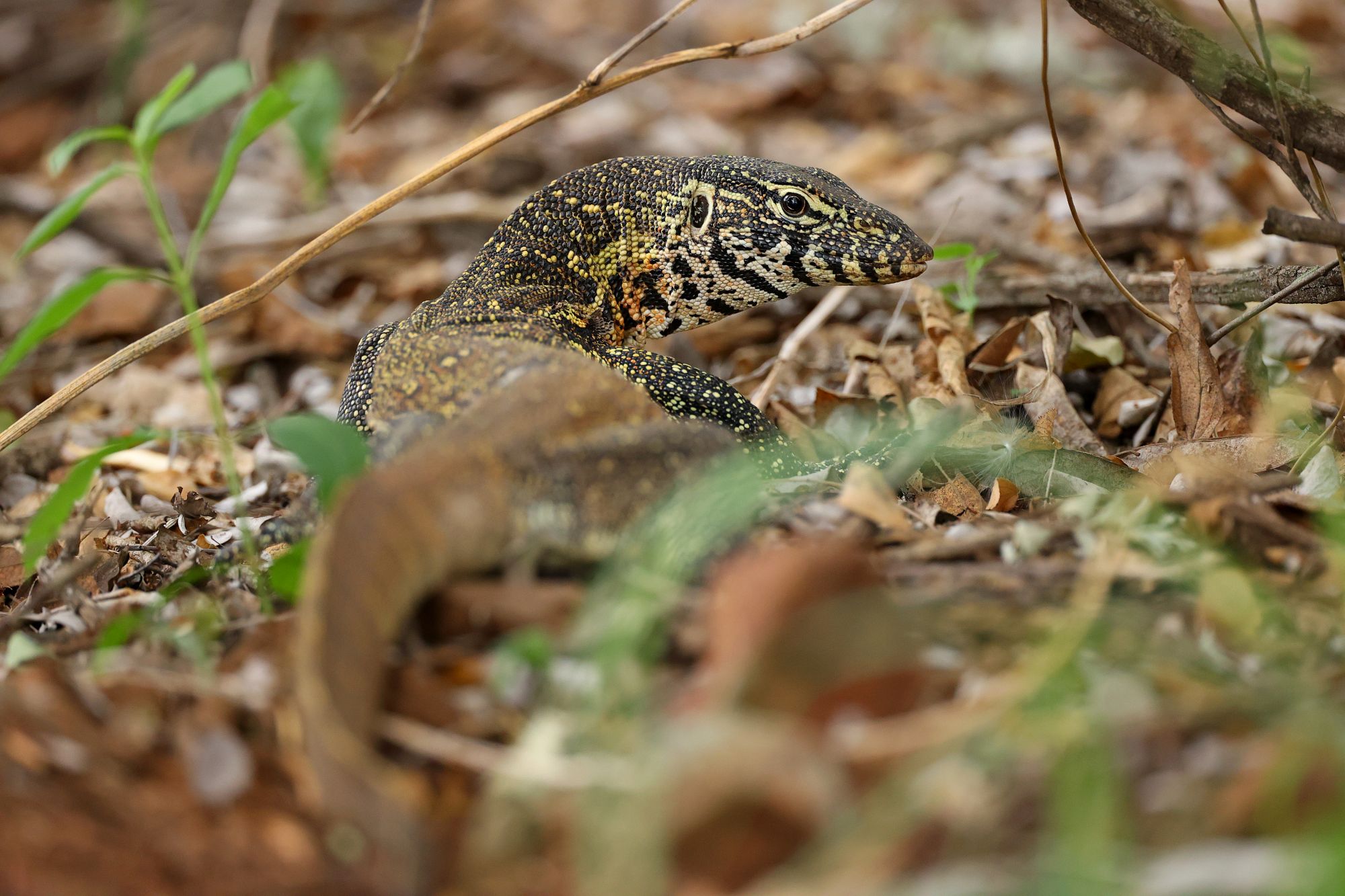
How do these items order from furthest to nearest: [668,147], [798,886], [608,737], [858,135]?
1. [858,135]
2. [668,147]
3. [608,737]
4. [798,886]

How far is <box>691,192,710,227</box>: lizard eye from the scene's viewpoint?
18.6 feet

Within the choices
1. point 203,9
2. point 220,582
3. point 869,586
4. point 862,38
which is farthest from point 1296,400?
point 203,9

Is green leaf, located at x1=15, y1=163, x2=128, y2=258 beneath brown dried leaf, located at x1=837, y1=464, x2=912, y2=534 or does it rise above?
above

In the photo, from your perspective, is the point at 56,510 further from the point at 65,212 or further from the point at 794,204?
the point at 794,204

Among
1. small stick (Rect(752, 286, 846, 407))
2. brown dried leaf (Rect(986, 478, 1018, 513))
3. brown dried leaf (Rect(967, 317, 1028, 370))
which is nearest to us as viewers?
brown dried leaf (Rect(986, 478, 1018, 513))

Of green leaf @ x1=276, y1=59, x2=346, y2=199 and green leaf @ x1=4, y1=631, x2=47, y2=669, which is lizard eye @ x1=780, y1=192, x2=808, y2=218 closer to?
green leaf @ x1=4, y1=631, x2=47, y2=669

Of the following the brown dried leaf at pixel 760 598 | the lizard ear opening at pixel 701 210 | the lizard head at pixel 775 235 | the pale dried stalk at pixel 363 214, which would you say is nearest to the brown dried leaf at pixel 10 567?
the pale dried stalk at pixel 363 214

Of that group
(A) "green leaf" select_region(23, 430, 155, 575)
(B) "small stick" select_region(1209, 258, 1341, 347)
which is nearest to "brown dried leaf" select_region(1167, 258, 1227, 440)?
(B) "small stick" select_region(1209, 258, 1341, 347)

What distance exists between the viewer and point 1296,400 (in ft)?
16.7

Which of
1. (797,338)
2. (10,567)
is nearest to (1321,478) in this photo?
(797,338)

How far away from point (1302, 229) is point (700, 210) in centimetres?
269

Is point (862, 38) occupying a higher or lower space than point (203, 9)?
lower

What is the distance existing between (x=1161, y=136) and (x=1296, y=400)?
530 cm

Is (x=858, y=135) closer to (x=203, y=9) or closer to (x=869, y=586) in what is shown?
(x=203, y=9)
